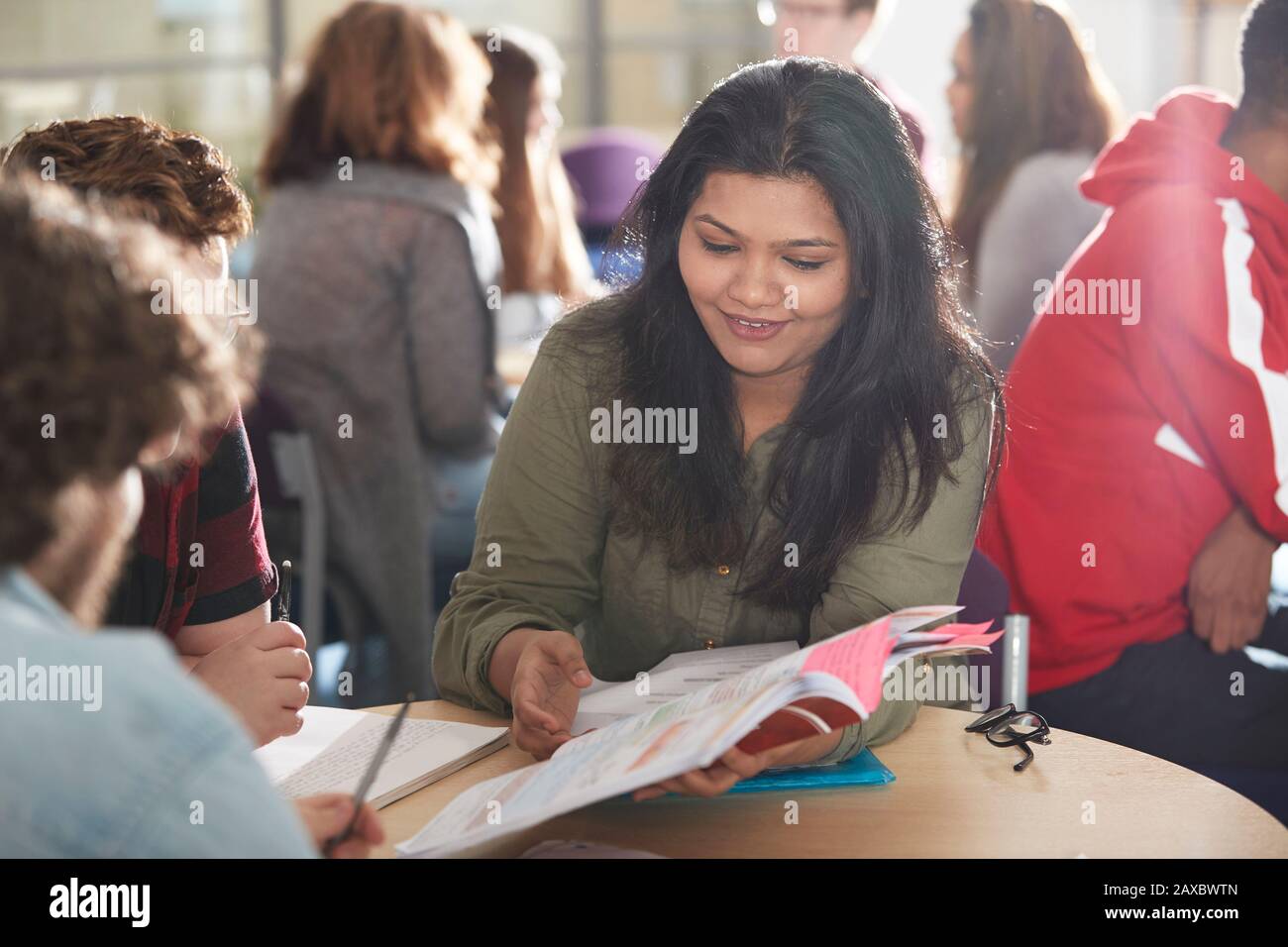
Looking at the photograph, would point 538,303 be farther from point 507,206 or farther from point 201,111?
point 201,111

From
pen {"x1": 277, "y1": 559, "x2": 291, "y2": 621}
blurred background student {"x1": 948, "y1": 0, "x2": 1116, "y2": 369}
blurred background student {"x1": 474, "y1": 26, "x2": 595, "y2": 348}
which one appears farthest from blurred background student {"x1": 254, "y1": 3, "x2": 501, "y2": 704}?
pen {"x1": 277, "y1": 559, "x2": 291, "y2": 621}

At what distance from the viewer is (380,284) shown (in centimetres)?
260

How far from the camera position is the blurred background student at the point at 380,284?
2588 millimetres

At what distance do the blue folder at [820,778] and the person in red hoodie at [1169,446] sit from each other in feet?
2.58

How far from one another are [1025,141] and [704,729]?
92.5 inches

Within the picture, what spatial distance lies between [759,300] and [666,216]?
0.19 meters

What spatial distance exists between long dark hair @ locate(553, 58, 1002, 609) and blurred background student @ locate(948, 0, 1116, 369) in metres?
1.42

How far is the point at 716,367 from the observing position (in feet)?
4.97

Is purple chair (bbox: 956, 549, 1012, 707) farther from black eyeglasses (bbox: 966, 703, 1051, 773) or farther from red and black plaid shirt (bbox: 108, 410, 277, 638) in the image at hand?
red and black plaid shirt (bbox: 108, 410, 277, 638)

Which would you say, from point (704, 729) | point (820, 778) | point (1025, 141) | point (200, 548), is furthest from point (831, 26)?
point (704, 729)


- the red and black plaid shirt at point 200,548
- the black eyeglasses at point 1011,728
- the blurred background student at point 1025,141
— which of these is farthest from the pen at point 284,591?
the blurred background student at point 1025,141

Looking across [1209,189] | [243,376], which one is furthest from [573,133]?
[243,376]

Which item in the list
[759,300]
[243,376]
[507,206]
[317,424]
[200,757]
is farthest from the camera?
[507,206]

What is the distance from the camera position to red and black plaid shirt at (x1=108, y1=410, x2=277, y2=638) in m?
1.27
